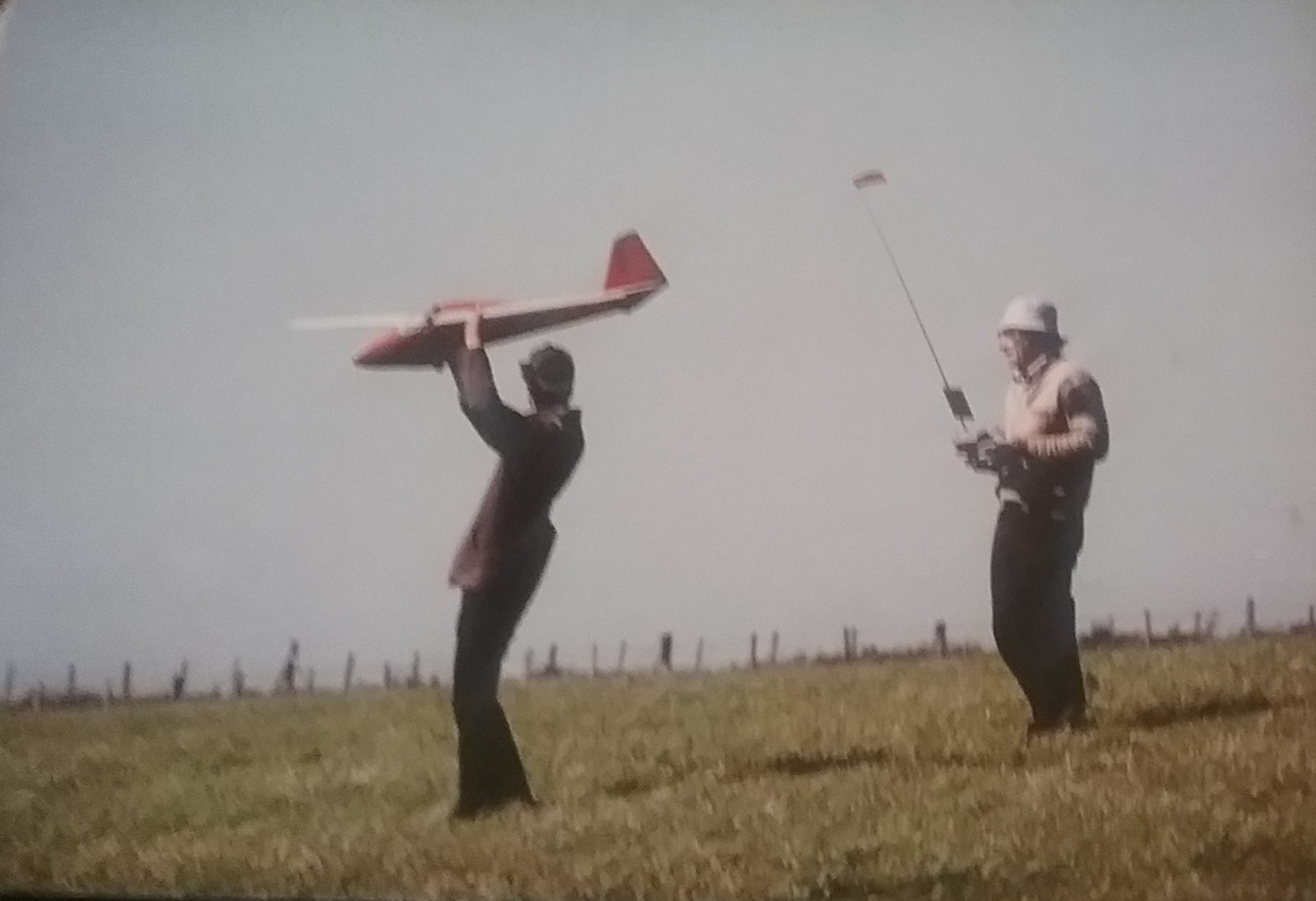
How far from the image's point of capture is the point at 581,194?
1968 millimetres

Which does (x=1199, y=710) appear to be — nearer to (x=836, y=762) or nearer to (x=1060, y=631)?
(x=1060, y=631)

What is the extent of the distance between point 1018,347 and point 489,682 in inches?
33.5

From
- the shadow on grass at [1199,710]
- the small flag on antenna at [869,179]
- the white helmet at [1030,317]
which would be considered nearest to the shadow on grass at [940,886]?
the shadow on grass at [1199,710]

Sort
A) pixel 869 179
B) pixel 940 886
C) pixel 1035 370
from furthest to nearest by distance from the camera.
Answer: pixel 869 179 → pixel 1035 370 → pixel 940 886

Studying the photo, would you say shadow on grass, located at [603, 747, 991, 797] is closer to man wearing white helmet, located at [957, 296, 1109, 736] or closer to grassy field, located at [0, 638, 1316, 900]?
grassy field, located at [0, 638, 1316, 900]

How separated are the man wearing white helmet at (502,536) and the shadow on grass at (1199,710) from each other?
0.80 meters

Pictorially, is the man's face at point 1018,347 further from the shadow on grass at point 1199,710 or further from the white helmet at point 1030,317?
the shadow on grass at point 1199,710

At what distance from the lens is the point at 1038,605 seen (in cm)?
173

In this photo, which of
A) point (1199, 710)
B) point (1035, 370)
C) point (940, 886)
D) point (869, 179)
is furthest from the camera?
point (869, 179)

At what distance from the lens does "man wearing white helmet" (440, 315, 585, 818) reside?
178 centimetres

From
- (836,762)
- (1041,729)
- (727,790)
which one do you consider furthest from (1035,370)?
(727,790)

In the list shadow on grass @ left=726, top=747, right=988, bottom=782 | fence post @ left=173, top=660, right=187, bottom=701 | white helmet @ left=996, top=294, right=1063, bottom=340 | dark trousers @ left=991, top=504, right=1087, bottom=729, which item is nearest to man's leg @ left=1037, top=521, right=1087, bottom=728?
dark trousers @ left=991, top=504, right=1087, bottom=729

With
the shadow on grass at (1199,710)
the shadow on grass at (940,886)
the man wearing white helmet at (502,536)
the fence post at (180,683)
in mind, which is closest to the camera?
the shadow on grass at (940,886)

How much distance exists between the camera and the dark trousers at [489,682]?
1741mm
